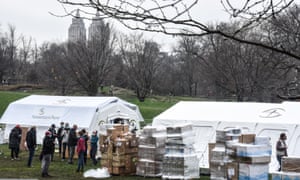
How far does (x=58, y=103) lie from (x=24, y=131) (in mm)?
2822

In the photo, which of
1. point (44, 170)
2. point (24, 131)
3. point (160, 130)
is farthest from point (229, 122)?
point (24, 131)

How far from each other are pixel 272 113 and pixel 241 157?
191 inches

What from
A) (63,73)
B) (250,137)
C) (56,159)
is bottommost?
(56,159)

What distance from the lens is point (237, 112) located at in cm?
1919

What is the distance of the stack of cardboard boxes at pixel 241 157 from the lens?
13836 millimetres

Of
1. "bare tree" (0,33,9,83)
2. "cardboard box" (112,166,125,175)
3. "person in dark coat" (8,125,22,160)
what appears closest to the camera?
"cardboard box" (112,166,125,175)

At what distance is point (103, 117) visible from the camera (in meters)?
25.3

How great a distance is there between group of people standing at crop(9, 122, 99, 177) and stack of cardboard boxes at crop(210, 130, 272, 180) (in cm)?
508

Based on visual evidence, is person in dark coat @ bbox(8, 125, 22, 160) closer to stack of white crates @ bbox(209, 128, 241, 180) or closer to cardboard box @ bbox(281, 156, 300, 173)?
stack of white crates @ bbox(209, 128, 241, 180)

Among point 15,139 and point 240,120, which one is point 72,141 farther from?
point 240,120

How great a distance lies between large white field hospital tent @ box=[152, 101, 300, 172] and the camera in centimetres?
1736

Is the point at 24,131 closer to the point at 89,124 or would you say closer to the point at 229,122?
the point at 89,124

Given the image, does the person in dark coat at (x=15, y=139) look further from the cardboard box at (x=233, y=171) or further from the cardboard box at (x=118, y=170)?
the cardboard box at (x=233, y=171)

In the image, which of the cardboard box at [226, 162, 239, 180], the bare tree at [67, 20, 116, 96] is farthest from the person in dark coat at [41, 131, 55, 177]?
the bare tree at [67, 20, 116, 96]
